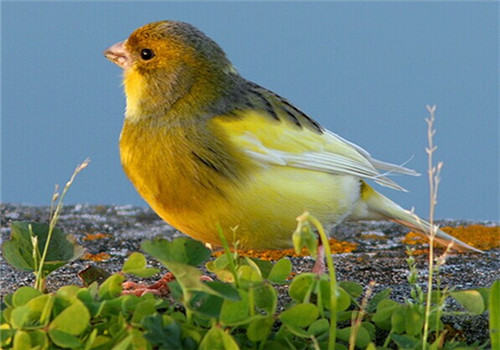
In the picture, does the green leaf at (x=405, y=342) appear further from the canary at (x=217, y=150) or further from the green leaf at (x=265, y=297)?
the canary at (x=217, y=150)

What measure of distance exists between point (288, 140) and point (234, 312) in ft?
4.84

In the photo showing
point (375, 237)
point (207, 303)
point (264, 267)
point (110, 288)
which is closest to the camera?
point (207, 303)

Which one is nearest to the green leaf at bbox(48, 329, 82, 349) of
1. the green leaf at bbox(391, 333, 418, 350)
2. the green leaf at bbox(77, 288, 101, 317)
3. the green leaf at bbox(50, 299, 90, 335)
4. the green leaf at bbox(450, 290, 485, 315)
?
the green leaf at bbox(50, 299, 90, 335)

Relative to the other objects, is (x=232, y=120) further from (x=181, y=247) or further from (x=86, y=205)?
(x=86, y=205)

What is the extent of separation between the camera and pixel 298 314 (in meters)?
2.27

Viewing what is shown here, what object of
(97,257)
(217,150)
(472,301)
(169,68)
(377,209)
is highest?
(169,68)

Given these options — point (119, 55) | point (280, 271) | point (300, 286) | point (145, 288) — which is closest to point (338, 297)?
point (300, 286)

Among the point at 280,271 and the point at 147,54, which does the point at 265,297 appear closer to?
the point at 280,271

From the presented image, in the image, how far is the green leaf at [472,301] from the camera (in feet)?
8.40

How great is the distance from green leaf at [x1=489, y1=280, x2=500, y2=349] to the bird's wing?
123cm

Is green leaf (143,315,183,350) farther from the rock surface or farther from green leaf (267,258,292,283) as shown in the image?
the rock surface

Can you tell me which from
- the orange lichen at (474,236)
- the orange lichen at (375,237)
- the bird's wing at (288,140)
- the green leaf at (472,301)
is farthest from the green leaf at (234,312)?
the orange lichen at (375,237)

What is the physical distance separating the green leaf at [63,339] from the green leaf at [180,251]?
37 centimetres

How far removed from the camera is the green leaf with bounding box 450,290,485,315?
2.56 m
